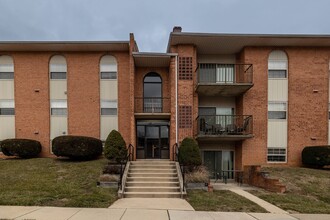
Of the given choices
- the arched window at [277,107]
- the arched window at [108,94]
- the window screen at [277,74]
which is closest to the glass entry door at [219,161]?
the arched window at [277,107]

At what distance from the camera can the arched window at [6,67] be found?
53.6 ft

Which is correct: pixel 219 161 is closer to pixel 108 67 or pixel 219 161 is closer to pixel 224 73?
pixel 224 73

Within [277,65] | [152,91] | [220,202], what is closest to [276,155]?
[277,65]

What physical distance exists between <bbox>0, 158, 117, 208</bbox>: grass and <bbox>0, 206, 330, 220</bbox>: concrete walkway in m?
0.61

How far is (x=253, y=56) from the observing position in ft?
51.6

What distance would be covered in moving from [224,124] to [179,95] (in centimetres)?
343

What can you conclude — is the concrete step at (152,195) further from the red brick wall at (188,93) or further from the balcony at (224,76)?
the balcony at (224,76)

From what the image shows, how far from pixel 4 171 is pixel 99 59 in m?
8.33

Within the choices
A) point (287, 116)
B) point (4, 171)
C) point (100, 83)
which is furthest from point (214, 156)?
point (4, 171)

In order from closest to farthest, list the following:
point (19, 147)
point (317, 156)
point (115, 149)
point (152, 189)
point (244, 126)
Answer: point (152, 189)
point (115, 149)
point (317, 156)
point (19, 147)
point (244, 126)

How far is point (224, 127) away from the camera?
50.5 feet

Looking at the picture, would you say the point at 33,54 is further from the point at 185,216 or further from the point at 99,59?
the point at 185,216

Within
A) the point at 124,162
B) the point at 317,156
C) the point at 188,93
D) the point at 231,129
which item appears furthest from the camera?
the point at 188,93

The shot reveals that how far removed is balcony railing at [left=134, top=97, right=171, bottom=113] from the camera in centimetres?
1631
